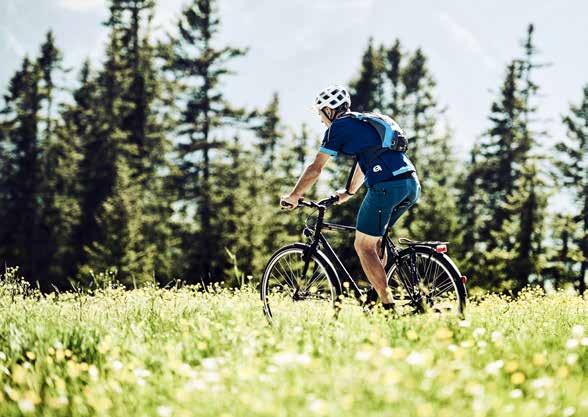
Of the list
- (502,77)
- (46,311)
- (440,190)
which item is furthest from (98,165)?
(46,311)

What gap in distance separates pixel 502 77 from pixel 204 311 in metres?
33.5

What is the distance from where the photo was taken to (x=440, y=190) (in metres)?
28.8

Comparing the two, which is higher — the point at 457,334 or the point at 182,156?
the point at 182,156

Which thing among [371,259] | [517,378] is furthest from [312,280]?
[517,378]

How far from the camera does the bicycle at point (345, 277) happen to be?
19.0ft

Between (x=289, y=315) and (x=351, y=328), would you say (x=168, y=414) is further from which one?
(x=289, y=315)

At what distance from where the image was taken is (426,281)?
5965 mm

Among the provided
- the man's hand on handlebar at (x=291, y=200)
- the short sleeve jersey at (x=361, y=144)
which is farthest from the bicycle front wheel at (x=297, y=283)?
the short sleeve jersey at (x=361, y=144)

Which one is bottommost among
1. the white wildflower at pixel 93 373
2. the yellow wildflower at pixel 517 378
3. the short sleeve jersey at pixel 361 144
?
the white wildflower at pixel 93 373

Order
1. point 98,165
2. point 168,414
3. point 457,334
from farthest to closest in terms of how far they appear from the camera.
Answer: point 98,165
point 457,334
point 168,414

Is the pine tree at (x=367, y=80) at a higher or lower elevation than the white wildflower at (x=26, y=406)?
higher

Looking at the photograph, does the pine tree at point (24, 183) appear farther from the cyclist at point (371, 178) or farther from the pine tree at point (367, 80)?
the cyclist at point (371, 178)

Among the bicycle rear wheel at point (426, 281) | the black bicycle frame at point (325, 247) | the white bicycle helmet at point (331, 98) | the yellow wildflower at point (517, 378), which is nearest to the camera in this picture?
the yellow wildflower at point (517, 378)

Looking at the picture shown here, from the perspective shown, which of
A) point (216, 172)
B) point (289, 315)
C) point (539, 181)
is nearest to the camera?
point (289, 315)
